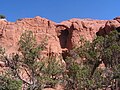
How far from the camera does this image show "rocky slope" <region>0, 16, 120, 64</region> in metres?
46.9

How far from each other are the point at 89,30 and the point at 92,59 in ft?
77.9

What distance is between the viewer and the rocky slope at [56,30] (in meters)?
46.9

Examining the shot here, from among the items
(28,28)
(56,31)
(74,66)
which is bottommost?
(74,66)

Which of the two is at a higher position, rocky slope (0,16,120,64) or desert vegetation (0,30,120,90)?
rocky slope (0,16,120,64)

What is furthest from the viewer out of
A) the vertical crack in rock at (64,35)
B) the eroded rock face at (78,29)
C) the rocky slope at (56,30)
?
the vertical crack in rock at (64,35)

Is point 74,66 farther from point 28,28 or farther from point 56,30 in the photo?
A: point 56,30

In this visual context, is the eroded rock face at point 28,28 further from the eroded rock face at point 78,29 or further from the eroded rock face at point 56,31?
the eroded rock face at point 78,29

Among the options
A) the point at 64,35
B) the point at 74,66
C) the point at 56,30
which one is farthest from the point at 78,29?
the point at 74,66

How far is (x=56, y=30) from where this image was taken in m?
50.7

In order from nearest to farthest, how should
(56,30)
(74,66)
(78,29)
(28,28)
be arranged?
(74,66) < (78,29) < (28,28) < (56,30)

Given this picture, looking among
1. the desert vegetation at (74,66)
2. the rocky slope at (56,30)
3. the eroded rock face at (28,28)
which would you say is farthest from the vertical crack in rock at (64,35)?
the desert vegetation at (74,66)

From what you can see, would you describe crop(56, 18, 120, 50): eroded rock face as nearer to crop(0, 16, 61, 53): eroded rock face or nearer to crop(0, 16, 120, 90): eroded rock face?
crop(0, 16, 120, 90): eroded rock face

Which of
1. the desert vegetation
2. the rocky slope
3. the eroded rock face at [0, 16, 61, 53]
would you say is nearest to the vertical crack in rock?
the rocky slope

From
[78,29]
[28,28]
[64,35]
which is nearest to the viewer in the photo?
[78,29]
